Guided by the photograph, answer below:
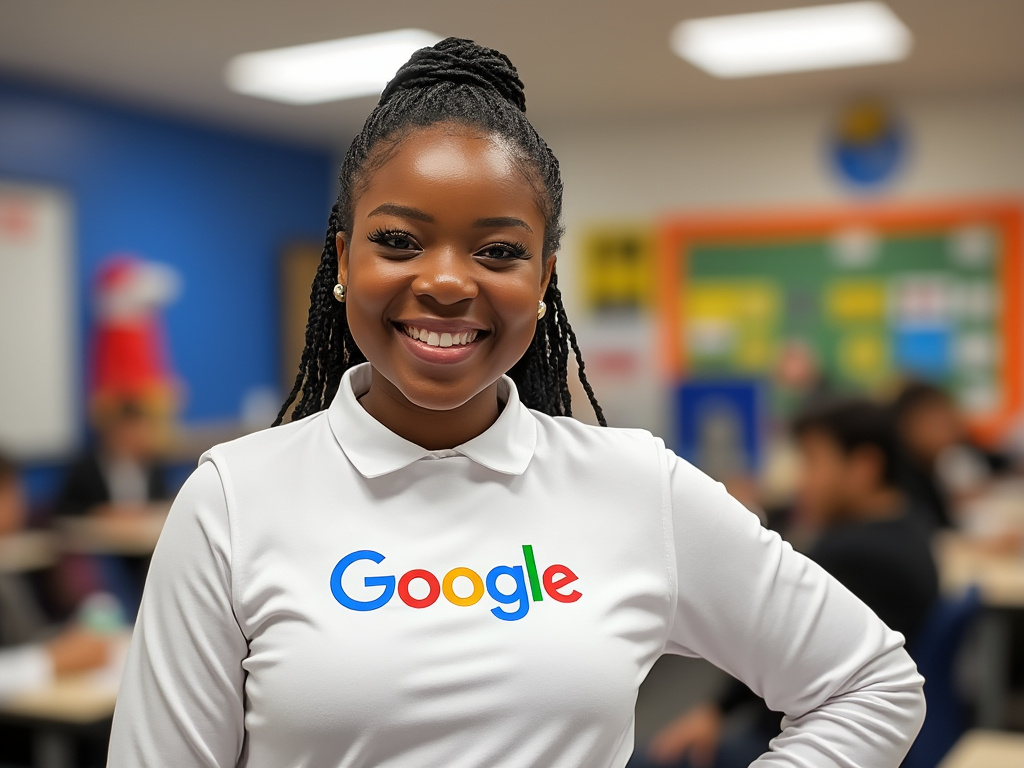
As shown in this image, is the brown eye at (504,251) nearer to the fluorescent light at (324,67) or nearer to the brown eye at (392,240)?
the brown eye at (392,240)

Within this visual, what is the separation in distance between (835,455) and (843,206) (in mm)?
4363

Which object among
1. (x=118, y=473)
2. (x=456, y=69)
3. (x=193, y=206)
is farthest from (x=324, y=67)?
(x=456, y=69)

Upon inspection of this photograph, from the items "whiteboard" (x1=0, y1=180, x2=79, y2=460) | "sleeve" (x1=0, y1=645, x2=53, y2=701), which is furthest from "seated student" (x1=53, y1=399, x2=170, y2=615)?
"sleeve" (x1=0, y1=645, x2=53, y2=701)

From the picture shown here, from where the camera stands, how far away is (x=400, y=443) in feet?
3.23

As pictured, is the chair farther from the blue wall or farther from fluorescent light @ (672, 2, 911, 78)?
the blue wall

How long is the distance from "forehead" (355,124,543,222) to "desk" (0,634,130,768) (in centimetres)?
191

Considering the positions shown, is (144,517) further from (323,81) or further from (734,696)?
(734,696)

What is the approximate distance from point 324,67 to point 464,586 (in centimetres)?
505

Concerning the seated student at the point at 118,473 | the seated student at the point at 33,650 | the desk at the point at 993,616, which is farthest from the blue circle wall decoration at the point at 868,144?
the seated student at the point at 33,650

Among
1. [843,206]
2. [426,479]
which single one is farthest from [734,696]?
[843,206]

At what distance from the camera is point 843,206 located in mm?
6770

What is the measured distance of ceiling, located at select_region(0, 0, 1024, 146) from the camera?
4.57 meters

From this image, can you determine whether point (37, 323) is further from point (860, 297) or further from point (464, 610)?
point (464, 610)

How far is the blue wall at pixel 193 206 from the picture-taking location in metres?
5.92
